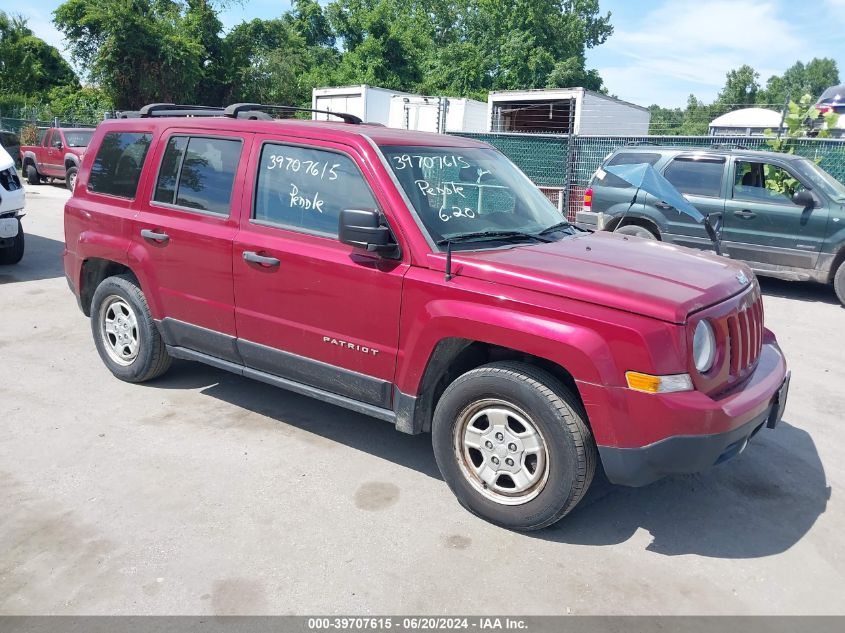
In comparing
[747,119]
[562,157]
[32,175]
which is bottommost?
[32,175]

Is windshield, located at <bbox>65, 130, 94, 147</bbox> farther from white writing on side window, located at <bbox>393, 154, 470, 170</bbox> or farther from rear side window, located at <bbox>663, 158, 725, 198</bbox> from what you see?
white writing on side window, located at <bbox>393, 154, 470, 170</bbox>

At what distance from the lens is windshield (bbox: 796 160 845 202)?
9031 mm

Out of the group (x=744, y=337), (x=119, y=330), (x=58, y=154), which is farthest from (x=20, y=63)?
(x=744, y=337)

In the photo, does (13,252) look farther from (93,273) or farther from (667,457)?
(667,457)

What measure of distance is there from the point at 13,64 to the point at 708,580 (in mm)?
41799

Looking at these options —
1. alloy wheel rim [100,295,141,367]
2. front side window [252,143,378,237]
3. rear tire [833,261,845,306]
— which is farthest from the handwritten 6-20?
rear tire [833,261,845,306]

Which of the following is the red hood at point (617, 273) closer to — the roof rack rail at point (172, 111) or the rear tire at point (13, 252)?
the roof rack rail at point (172, 111)

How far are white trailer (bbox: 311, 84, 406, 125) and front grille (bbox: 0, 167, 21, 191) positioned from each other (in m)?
12.4

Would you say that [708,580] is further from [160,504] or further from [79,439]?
[79,439]

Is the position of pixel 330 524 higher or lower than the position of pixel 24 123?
lower

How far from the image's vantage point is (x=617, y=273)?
3.51 metres

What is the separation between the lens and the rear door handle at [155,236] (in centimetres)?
474

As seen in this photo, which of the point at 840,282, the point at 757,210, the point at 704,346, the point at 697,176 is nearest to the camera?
the point at 704,346

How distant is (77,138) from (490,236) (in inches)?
754
